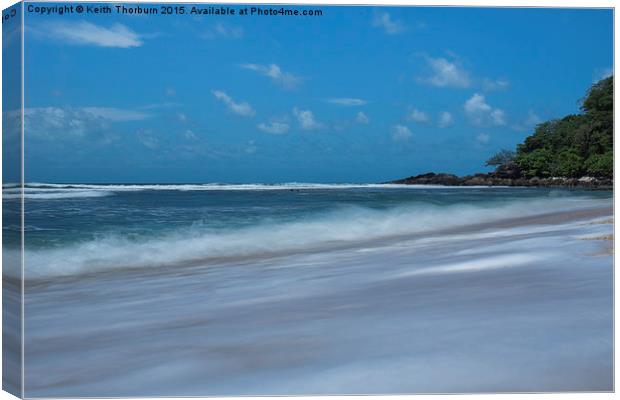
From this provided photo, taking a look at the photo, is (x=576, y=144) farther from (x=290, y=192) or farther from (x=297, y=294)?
(x=297, y=294)

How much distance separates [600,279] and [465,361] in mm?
1125

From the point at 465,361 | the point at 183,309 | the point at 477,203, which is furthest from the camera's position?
the point at 477,203

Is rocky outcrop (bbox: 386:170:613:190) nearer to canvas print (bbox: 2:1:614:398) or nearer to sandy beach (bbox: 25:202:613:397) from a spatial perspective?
canvas print (bbox: 2:1:614:398)

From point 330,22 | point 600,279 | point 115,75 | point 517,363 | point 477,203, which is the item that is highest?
point 330,22

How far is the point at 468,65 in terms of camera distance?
4.66 metres

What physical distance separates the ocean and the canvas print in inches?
0.5

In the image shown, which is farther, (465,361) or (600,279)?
(600,279)

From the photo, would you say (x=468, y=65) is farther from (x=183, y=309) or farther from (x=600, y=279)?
(x=183, y=309)

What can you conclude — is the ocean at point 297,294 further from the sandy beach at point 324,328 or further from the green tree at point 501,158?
the green tree at point 501,158

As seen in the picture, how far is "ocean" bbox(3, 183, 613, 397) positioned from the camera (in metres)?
4.10

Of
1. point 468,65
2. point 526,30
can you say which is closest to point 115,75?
point 468,65

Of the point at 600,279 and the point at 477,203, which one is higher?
the point at 477,203

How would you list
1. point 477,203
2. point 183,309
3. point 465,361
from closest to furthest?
point 465,361 < point 183,309 < point 477,203

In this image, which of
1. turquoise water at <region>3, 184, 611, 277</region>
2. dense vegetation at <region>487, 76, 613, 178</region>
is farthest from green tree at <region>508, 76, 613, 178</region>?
turquoise water at <region>3, 184, 611, 277</region>
